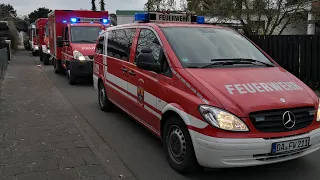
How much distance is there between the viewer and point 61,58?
1453cm

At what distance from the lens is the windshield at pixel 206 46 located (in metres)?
4.62

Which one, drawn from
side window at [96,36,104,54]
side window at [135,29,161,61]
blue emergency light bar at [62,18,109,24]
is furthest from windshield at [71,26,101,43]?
side window at [135,29,161,61]

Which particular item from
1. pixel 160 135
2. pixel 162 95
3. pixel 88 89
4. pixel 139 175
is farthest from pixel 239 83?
pixel 88 89

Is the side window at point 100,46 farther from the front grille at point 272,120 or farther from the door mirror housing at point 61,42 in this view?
the door mirror housing at point 61,42

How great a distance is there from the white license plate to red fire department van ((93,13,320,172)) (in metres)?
0.01

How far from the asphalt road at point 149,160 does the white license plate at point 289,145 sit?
47cm

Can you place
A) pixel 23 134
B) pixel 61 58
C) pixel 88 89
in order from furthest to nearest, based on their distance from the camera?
pixel 61 58, pixel 88 89, pixel 23 134

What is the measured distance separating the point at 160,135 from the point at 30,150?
73.0 inches

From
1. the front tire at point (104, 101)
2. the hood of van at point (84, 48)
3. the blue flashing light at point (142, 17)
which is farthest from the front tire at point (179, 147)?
the hood of van at point (84, 48)

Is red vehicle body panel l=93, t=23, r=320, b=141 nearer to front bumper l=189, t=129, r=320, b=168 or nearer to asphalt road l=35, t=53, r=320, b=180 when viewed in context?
front bumper l=189, t=129, r=320, b=168

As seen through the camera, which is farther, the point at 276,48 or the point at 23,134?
the point at 276,48

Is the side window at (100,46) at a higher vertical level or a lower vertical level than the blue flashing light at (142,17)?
lower

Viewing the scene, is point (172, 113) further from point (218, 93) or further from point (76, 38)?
point (76, 38)

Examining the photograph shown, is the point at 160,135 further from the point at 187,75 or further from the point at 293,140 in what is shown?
the point at 293,140
